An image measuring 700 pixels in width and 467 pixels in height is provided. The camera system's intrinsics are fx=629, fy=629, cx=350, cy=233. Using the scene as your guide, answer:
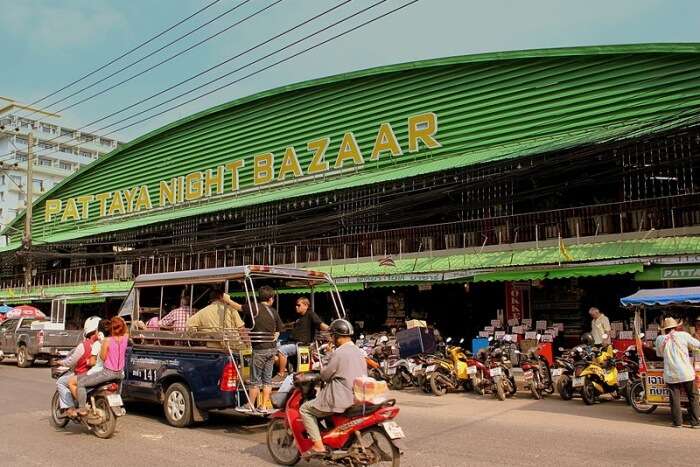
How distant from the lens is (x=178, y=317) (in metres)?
9.59

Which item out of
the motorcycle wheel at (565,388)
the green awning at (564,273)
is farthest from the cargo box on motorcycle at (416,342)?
the motorcycle wheel at (565,388)

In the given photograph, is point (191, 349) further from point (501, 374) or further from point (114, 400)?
point (501, 374)

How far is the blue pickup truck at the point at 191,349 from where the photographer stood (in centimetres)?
837

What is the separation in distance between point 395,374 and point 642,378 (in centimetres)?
551

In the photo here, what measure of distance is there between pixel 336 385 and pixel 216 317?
125 inches

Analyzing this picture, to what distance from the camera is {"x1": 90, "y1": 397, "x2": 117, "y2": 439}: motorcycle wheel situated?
8.27m

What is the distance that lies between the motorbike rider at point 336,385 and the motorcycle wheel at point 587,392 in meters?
6.62

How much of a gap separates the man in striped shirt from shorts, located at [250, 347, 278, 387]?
5.58ft

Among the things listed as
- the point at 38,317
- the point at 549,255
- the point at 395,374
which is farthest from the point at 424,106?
the point at 38,317

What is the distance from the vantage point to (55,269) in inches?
1387

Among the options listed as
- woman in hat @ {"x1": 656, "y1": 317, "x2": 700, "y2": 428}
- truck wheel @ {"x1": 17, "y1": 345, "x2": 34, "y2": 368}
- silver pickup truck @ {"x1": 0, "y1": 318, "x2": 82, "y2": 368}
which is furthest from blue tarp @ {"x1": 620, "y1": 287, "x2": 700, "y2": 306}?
truck wheel @ {"x1": 17, "y1": 345, "x2": 34, "y2": 368}

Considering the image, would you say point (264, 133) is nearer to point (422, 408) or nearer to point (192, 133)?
point (192, 133)

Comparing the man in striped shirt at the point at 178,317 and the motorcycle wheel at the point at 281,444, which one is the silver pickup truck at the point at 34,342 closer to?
the man in striped shirt at the point at 178,317

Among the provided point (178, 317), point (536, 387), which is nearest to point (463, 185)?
point (536, 387)
